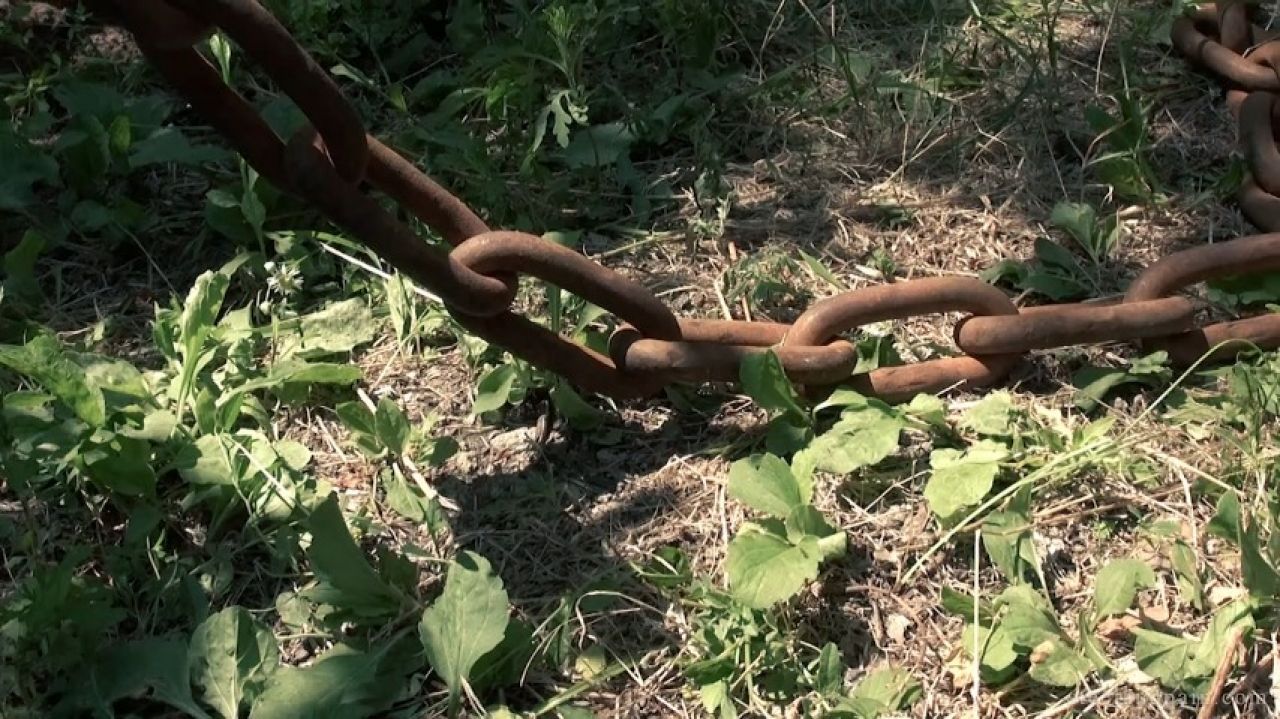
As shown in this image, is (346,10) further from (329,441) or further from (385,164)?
(385,164)

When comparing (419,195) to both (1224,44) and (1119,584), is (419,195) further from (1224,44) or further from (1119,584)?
(1224,44)

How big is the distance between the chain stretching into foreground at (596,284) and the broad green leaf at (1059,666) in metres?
0.49

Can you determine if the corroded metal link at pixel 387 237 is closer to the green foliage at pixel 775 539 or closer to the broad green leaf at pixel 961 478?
the green foliage at pixel 775 539

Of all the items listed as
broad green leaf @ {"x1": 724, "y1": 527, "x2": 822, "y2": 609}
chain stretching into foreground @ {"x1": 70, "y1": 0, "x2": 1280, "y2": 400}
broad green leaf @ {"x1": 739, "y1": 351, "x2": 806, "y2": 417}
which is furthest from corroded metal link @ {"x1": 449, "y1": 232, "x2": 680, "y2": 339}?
broad green leaf @ {"x1": 724, "y1": 527, "x2": 822, "y2": 609}

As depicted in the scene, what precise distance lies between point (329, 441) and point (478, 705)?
626mm

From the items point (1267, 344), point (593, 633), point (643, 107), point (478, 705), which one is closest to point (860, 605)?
point (593, 633)

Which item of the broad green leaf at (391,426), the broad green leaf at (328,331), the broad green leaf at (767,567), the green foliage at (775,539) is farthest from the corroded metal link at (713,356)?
the broad green leaf at (328,331)

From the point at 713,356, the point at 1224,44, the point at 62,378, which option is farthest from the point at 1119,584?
the point at 62,378

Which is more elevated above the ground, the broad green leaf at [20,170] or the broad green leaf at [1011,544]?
the broad green leaf at [20,170]

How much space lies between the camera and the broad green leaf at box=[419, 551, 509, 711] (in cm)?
176

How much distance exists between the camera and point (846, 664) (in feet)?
6.05

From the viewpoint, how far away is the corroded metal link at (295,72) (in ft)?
4.67

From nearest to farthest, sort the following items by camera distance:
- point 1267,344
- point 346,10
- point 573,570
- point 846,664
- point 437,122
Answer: point 846,664, point 573,570, point 1267,344, point 437,122, point 346,10

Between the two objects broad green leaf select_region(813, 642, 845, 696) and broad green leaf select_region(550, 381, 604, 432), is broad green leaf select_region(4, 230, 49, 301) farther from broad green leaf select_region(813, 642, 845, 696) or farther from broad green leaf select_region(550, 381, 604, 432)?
broad green leaf select_region(813, 642, 845, 696)
